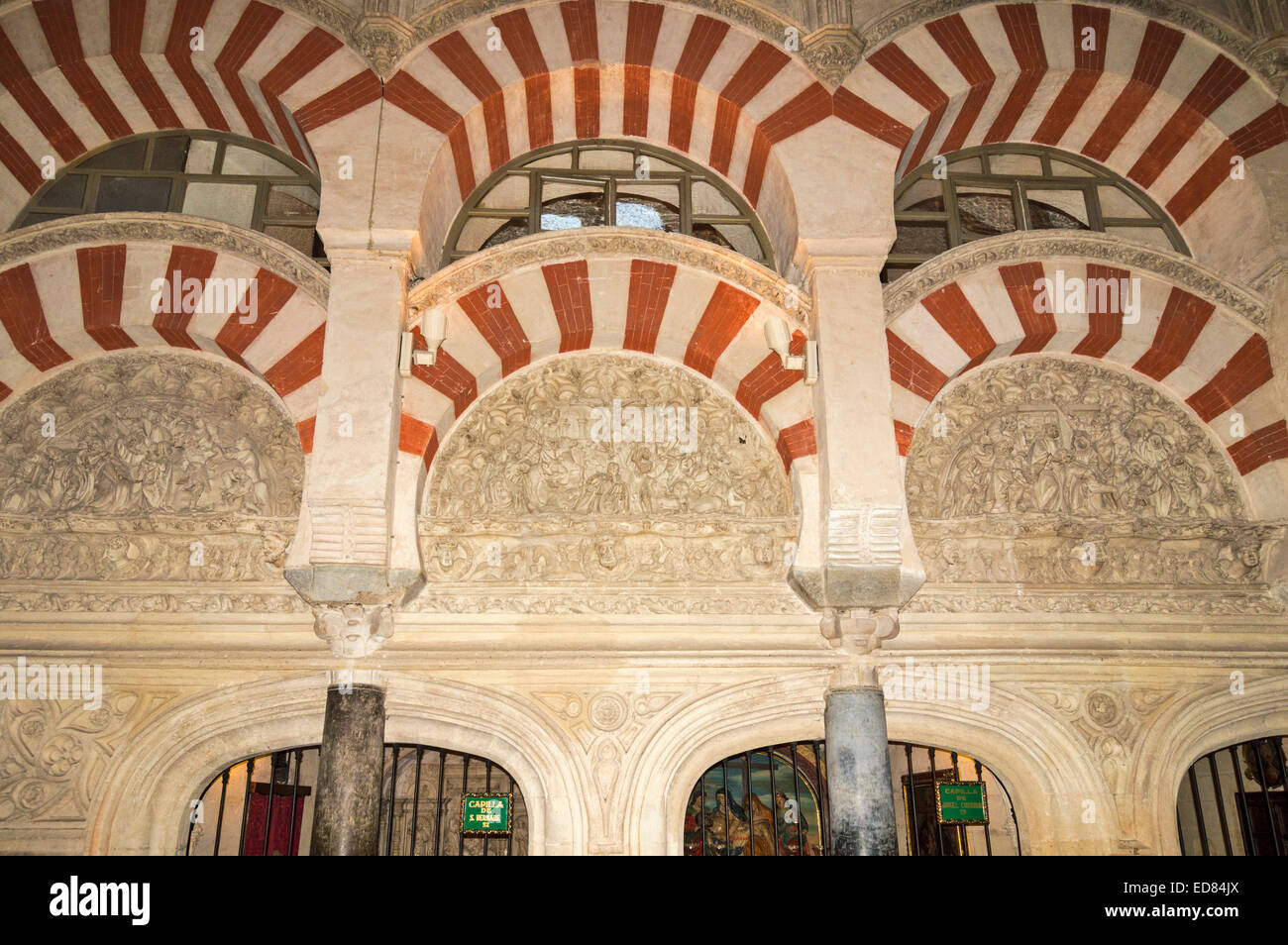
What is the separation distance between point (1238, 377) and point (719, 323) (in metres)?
3.06

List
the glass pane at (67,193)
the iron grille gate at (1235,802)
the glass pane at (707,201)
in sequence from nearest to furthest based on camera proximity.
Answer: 1. the glass pane at (67,193)
2. the glass pane at (707,201)
3. the iron grille gate at (1235,802)

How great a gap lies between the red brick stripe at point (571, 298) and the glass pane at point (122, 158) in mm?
2987

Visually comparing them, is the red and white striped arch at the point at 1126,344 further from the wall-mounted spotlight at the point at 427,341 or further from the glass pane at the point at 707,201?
the wall-mounted spotlight at the point at 427,341

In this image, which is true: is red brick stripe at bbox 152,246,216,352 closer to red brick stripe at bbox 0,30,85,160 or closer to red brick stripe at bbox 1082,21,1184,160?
red brick stripe at bbox 0,30,85,160

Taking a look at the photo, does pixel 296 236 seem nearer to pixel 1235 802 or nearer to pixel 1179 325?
pixel 1179 325

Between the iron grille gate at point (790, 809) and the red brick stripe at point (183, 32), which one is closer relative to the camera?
the red brick stripe at point (183, 32)

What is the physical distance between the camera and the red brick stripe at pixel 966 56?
20.1 feet

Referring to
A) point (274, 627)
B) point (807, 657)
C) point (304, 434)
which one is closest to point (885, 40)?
point (807, 657)

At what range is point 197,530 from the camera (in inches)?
225

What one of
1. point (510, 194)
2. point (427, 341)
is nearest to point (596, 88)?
point (510, 194)

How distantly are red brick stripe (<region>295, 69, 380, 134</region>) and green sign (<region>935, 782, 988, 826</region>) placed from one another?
16.0ft

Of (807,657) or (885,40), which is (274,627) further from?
(885,40)

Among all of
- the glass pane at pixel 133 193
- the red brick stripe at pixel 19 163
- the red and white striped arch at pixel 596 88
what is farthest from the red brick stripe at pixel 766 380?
the red brick stripe at pixel 19 163
